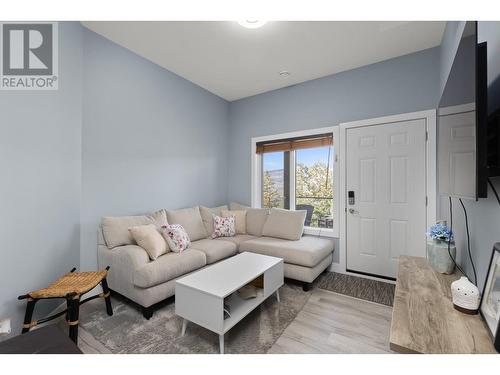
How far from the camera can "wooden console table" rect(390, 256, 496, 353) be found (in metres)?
0.73

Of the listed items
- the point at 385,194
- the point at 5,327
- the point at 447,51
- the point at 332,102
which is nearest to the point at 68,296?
the point at 5,327

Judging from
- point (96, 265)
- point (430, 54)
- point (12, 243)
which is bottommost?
point (96, 265)

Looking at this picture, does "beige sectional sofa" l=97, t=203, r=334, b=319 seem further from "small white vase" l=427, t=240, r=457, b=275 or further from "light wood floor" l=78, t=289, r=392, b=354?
"small white vase" l=427, t=240, r=457, b=275

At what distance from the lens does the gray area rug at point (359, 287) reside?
2340mm

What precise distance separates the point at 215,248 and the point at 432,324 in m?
2.15

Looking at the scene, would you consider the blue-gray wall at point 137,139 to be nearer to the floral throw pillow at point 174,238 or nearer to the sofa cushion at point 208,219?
the sofa cushion at point 208,219

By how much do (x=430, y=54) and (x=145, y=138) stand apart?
11.6 feet

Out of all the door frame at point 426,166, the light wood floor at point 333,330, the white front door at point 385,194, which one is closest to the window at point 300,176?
the door frame at point 426,166

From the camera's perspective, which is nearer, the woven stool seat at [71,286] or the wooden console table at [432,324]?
the wooden console table at [432,324]

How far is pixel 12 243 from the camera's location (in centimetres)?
166

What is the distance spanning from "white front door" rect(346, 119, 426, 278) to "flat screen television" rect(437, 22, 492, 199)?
5.32 feet

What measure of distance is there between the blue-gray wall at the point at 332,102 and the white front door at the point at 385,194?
0.96 feet
